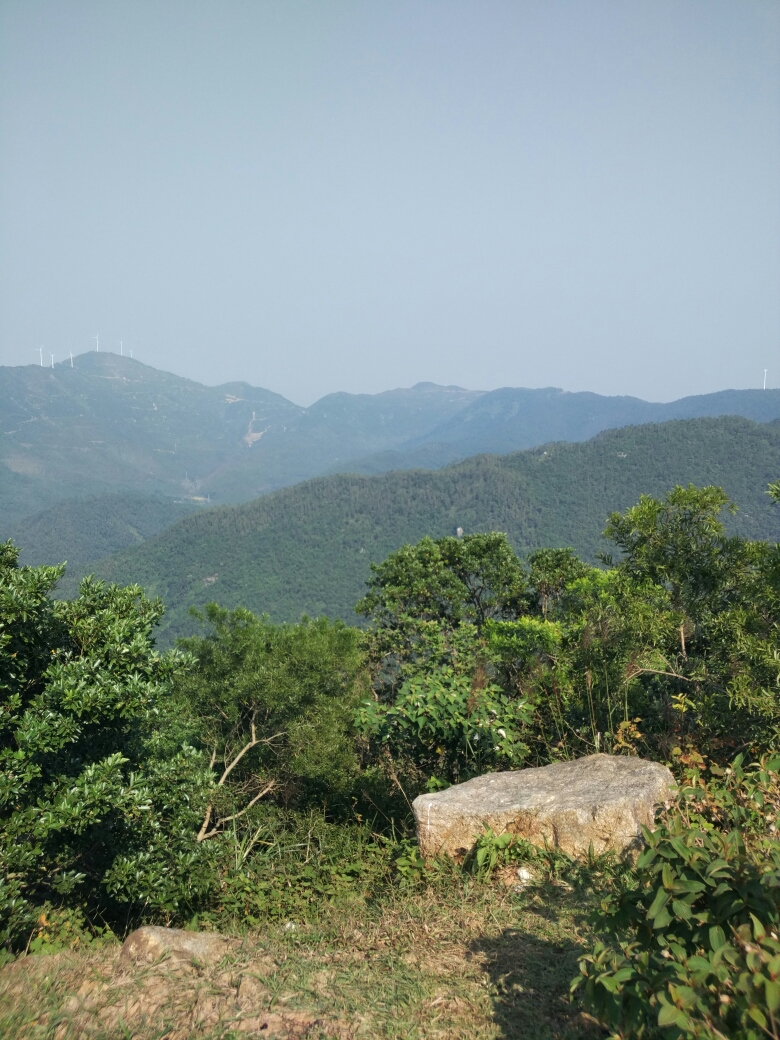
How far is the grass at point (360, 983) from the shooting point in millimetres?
3016

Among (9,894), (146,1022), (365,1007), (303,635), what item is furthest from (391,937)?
(303,635)

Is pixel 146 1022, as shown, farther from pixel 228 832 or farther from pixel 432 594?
pixel 432 594

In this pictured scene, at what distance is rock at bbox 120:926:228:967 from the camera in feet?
12.5

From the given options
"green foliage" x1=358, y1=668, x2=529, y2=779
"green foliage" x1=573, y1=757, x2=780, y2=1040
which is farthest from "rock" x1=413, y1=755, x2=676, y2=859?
"green foliage" x1=573, y1=757, x2=780, y2=1040

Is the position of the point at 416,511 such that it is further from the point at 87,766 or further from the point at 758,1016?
the point at 758,1016

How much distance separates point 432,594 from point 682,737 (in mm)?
8360

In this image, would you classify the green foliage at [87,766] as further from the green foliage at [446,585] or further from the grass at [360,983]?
the green foliage at [446,585]

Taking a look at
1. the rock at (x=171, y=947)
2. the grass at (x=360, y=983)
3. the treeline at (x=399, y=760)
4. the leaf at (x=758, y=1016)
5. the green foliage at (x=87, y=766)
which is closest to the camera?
the leaf at (x=758, y=1016)

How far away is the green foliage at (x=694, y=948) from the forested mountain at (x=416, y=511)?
10224 cm

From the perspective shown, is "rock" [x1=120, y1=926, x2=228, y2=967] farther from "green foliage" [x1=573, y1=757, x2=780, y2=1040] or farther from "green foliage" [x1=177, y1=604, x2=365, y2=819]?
"green foliage" [x1=177, y1=604, x2=365, y2=819]

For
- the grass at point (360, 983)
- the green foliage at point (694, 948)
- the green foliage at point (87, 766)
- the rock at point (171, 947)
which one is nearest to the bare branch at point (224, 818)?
the green foliage at point (87, 766)

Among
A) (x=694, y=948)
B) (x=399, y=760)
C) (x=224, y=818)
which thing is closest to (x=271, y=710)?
(x=224, y=818)

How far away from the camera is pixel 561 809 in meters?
4.63

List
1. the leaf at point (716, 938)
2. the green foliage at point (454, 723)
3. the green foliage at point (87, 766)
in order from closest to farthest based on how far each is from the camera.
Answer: the leaf at point (716, 938)
the green foliage at point (87, 766)
the green foliage at point (454, 723)
